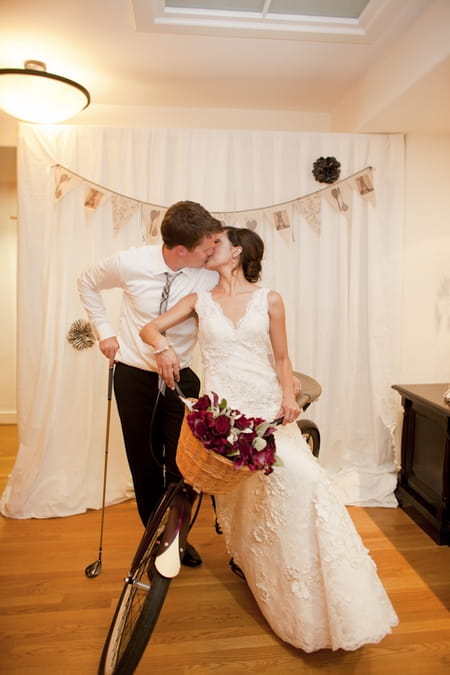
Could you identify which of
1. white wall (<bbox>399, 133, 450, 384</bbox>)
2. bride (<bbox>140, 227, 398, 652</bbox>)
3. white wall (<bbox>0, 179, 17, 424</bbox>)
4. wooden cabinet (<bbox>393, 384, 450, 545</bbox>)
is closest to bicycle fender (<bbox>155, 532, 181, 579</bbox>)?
bride (<bbox>140, 227, 398, 652</bbox>)

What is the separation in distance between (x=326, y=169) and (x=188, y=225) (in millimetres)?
1412

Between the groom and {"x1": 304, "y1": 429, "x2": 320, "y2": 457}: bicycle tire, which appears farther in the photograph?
{"x1": 304, "y1": 429, "x2": 320, "y2": 457}: bicycle tire

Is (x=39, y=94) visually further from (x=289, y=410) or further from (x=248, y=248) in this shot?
(x=289, y=410)

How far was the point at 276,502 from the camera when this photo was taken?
1755mm

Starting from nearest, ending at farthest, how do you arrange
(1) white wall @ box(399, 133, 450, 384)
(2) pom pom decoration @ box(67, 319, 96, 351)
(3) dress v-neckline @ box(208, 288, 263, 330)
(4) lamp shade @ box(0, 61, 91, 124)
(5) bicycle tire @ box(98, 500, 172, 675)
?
(5) bicycle tire @ box(98, 500, 172, 675)
(3) dress v-neckline @ box(208, 288, 263, 330)
(4) lamp shade @ box(0, 61, 91, 124)
(2) pom pom decoration @ box(67, 319, 96, 351)
(1) white wall @ box(399, 133, 450, 384)

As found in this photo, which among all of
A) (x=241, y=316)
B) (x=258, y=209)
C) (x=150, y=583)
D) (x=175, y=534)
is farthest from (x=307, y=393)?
(x=258, y=209)

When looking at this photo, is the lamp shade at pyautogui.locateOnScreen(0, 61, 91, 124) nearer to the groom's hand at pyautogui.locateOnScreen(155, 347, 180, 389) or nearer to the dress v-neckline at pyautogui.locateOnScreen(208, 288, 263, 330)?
the dress v-neckline at pyautogui.locateOnScreen(208, 288, 263, 330)

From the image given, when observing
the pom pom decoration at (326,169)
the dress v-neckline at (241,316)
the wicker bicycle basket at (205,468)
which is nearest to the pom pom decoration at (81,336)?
the dress v-neckline at (241,316)

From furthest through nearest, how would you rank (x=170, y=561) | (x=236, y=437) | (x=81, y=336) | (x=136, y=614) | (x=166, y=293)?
1. (x=81, y=336)
2. (x=166, y=293)
3. (x=136, y=614)
4. (x=170, y=561)
5. (x=236, y=437)

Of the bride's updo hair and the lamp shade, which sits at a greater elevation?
the lamp shade

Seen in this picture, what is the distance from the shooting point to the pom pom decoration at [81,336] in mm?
2822

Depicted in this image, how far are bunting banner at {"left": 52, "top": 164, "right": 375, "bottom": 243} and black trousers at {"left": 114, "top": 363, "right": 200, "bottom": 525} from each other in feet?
3.55

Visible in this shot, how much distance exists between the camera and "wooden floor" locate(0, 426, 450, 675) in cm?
174

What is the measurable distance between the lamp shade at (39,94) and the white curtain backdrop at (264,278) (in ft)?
0.70
